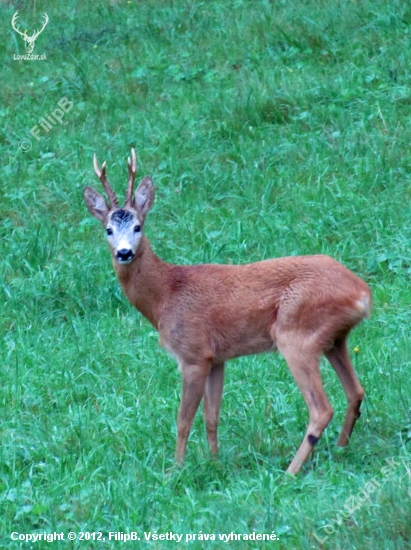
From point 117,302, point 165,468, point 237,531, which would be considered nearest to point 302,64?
point 117,302

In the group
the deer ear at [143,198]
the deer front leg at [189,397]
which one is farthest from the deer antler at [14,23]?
the deer front leg at [189,397]

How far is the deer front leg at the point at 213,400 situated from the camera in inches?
246

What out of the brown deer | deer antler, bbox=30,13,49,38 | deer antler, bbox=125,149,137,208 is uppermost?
deer antler, bbox=125,149,137,208

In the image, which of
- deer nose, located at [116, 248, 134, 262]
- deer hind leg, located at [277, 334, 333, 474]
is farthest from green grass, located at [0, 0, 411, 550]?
deer nose, located at [116, 248, 134, 262]

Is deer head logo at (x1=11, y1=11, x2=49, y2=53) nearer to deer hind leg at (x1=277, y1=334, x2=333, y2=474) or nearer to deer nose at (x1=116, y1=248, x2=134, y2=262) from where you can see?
deer nose at (x1=116, y1=248, x2=134, y2=262)

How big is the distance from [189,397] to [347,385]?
905 millimetres

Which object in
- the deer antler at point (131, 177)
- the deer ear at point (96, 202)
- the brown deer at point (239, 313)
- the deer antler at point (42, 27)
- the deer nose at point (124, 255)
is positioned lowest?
the deer antler at point (42, 27)

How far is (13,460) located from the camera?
19.9ft

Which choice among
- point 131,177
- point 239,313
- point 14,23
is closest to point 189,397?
point 239,313

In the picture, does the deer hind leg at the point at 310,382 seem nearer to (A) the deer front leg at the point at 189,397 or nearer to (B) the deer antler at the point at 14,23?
(A) the deer front leg at the point at 189,397

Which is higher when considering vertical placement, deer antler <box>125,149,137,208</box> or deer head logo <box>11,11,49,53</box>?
deer antler <box>125,149,137,208</box>

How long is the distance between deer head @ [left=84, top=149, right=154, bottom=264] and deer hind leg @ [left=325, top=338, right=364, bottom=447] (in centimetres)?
134

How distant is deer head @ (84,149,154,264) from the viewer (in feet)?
21.2

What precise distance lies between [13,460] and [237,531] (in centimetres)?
172
